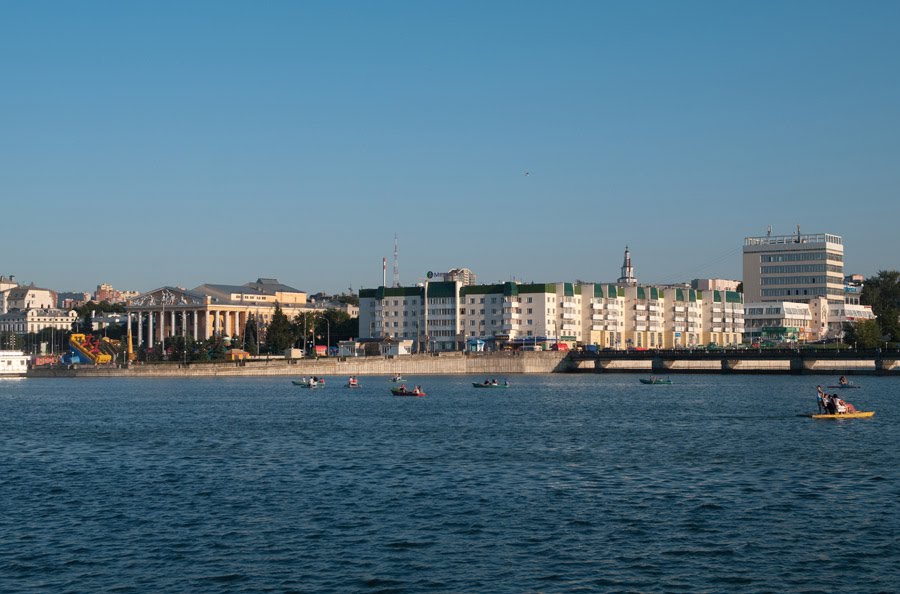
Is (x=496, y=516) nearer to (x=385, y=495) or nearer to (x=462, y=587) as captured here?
(x=385, y=495)

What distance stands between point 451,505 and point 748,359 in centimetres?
13994

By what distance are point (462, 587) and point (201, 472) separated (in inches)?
981

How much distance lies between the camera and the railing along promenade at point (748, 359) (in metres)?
162

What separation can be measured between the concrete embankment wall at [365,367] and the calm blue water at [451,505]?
10859cm

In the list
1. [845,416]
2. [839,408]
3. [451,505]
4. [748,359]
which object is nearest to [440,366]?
[748,359]

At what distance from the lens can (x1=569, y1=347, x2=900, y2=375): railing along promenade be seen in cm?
16238

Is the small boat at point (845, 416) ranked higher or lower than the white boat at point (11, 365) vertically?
lower

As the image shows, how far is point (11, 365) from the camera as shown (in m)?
190

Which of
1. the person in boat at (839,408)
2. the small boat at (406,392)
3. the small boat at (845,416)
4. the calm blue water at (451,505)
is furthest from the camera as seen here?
the small boat at (406,392)

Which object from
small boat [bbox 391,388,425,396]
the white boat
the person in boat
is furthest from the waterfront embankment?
the person in boat

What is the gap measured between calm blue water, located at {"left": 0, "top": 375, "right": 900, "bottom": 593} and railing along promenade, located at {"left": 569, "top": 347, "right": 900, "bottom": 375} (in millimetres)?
81780

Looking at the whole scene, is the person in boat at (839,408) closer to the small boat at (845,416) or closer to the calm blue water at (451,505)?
the small boat at (845,416)

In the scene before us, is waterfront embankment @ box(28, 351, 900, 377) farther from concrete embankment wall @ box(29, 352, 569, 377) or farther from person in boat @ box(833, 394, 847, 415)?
person in boat @ box(833, 394, 847, 415)

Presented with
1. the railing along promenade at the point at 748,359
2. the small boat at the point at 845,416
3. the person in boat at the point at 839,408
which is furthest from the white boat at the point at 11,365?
the person in boat at the point at 839,408
